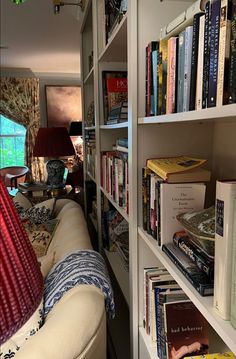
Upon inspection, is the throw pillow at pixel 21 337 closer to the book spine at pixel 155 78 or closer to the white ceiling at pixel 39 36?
the book spine at pixel 155 78

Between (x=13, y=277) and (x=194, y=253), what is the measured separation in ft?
1.61

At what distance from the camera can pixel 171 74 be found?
873 mm

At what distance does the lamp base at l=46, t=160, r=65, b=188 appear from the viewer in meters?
3.21

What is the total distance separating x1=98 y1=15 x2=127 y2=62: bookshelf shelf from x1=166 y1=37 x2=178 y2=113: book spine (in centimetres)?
35

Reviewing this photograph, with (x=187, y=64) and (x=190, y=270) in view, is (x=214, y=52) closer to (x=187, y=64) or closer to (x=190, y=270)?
(x=187, y=64)

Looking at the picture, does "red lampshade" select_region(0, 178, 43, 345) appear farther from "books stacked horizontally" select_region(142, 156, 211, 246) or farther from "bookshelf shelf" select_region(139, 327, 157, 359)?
"bookshelf shelf" select_region(139, 327, 157, 359)

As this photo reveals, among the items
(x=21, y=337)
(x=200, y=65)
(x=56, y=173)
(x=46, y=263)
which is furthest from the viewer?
(x=56, y=173)

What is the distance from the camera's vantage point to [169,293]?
3.27 ft

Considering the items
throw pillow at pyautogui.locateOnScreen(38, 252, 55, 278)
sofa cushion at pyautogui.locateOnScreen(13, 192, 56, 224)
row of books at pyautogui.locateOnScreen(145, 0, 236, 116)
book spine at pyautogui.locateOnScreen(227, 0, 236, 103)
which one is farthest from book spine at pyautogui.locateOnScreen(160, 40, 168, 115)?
sofa cushion at pyautogui.locateOnScreen(13, 192, 56, 224)

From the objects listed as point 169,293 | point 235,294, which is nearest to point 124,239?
point 169,293

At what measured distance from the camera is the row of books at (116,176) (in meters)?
1.42

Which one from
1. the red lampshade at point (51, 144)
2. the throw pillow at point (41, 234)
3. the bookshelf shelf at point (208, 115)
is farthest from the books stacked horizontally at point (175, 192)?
the red lampshade at point (51, 144)

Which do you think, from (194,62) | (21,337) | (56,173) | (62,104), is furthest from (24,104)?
(194,62)

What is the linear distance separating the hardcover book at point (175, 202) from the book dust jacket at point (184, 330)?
21cm
